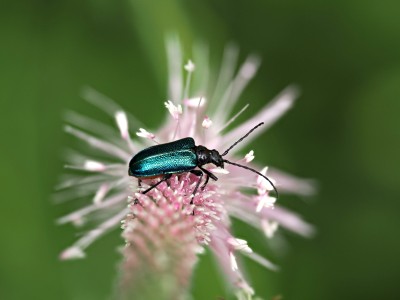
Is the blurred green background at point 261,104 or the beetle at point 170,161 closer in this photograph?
the beetle at point 170,161

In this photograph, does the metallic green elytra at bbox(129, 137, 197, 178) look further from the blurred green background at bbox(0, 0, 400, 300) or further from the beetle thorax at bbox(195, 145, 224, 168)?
the blurred green background at bbox(0, 0, 400, 300)

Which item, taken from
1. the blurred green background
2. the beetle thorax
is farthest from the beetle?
the blurred green background

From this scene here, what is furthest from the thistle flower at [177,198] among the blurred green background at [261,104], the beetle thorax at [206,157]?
the blurred green background at [261,104]

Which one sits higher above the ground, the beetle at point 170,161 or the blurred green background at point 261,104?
the blurred green background at point 261,104

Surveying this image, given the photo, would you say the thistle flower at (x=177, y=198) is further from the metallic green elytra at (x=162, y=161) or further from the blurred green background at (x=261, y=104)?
the blurred green background at (x=261, y=104)

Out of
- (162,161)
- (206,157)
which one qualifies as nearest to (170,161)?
(162,161)

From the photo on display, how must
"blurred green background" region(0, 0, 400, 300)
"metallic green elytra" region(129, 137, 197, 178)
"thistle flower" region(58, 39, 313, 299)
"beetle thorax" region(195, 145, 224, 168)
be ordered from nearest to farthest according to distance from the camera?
"thistle flower" region(58, 39, 313, 299) < "metallic green elytra" region(129, 137, 197, 178) < "beetle thorax" region(195, 145, 224, 168) < "blurred green background" region(0, 0, 400, 300)

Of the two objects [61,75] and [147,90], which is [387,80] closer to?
[147,90]

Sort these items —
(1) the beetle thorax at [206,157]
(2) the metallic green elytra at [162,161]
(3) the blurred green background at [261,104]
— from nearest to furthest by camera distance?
(2) the metallic green elytra at [162,161]
(1) the beetle thorax at [206,157]
(3) the blurred green background at [261,104]
